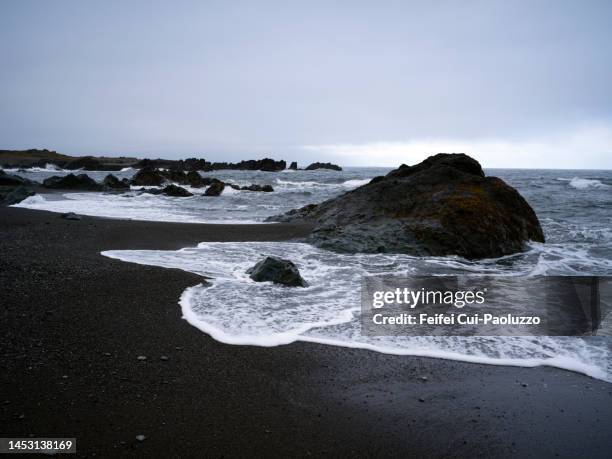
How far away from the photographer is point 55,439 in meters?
2.51

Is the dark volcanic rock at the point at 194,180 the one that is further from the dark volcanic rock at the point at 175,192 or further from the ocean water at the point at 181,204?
the dark volcanic rock at the point at 175,192

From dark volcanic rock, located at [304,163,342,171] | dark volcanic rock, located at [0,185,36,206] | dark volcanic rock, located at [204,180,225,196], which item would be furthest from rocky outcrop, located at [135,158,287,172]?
dark volcanic rock, located at [0,185,36,206]

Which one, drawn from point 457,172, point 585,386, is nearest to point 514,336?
point 585,386

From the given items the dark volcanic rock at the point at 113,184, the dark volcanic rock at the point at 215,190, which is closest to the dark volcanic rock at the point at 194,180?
the dark volcanic rock at the point at 113,184

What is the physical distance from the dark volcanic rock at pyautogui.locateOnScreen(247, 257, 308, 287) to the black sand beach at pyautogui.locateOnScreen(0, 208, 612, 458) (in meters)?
1.54

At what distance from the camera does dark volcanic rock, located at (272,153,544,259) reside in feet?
28.0

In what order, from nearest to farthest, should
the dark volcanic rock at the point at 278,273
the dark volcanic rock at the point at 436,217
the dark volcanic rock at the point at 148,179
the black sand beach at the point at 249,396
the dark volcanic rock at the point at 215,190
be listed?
the black sand beach at the point at 249,396 → the dark volcanic rock at the point at 278,273 → the dark volcanic rock at the point at 436,217 → the dark volcanic rock at the point at 215,190 → the dark volcanic rock at the point at 148,179

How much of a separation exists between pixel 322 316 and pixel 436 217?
202 inches

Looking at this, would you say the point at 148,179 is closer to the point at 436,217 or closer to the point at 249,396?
the point at 436,217

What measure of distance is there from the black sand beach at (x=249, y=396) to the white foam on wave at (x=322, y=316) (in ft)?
0.60

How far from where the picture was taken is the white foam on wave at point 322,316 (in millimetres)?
4023

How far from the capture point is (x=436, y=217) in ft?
29.8

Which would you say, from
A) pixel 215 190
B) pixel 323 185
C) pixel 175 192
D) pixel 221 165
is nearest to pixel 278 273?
pixel 175 192

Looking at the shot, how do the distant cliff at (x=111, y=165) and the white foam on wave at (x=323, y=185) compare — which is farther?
the distant cliff at (x=111, y=165)
